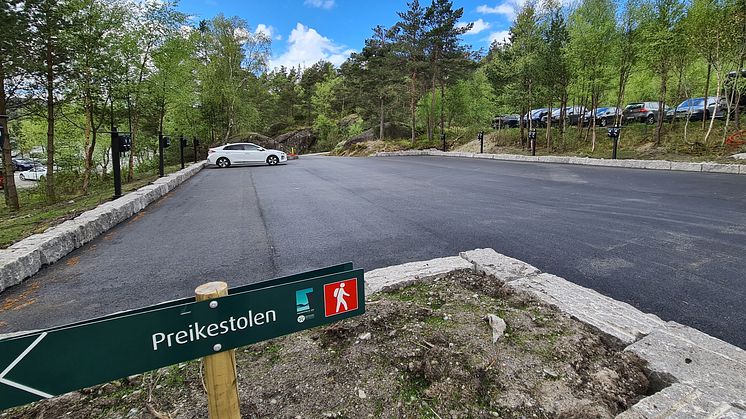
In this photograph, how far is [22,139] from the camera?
22562 mm

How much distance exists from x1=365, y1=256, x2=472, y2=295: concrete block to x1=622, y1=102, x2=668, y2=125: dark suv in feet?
55.2

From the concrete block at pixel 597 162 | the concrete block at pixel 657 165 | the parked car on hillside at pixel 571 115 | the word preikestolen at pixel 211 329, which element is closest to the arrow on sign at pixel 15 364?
the word preikestolen at pixel 211 329

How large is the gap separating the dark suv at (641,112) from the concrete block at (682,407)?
57.8 ft

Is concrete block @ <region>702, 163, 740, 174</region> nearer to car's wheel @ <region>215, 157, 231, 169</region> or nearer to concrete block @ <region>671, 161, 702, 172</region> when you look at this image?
concrete block @ <region>671, 161, 702, 172</region>

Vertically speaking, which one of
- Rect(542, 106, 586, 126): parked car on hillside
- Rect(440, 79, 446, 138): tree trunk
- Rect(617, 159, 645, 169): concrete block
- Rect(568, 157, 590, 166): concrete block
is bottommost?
Rect(617, 159, 645, 169): concrete block

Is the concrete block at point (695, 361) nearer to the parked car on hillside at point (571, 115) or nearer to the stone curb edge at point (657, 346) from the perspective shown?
the stone curb edge at point (657, 346)

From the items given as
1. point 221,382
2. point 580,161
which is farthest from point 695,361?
point 580,161

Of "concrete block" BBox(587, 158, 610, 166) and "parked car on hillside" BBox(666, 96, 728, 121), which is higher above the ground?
"parked car on hillside" BBox(666, 96, 728, 121)

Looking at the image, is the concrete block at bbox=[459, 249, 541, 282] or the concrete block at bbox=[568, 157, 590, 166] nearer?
the concrete block at bbox=[459, 249, 541, 282]

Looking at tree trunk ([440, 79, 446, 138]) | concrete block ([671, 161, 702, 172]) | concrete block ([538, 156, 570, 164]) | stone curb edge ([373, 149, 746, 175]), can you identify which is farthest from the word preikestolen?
tree trunk ([440, 79, 446, 138])

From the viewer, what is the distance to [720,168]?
8102 millimetres

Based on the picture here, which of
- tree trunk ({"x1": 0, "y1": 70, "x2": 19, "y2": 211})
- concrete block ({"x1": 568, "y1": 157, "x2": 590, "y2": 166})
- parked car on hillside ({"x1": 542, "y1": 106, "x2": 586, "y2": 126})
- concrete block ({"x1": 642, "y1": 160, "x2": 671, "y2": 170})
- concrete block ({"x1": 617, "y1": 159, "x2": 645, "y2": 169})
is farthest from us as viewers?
parked car on hillside ({"x1": 542, "y1": 106, "x2": 586, "y2": 126})

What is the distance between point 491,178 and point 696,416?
7.69 m

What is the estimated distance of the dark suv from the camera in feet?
50.5
